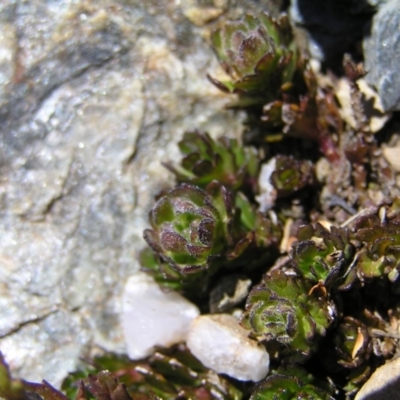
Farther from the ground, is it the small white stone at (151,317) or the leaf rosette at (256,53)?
the leaf rosette at (256,53)

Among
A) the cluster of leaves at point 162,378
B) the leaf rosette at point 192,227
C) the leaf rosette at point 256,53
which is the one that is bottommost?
the cluster of leaves at point 162,378

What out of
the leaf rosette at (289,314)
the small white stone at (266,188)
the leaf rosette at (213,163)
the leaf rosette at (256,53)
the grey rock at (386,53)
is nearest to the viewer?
the leaf rosette at (289,314)

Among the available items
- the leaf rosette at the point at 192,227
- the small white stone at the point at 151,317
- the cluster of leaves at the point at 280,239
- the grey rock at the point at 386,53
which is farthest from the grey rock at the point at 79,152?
the grey rock at the point at 386,53

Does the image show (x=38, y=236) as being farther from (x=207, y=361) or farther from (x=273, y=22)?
(x=273, y=22)

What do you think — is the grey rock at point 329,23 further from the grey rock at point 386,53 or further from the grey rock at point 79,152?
the grey rock at point 79,152

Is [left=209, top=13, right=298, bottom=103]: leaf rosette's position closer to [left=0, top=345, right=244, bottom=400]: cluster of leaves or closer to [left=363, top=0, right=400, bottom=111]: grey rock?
[left=363, top=0, right=400, bottom=111]: grey rock

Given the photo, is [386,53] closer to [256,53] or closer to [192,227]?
[256,53]

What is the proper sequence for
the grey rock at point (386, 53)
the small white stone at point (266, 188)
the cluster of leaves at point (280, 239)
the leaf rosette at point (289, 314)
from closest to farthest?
the leaf rosette at point (289, 314), the cluster of leaves at point (280, 239), the grey rock at point (386, 53), the small white stone at point (266, 188)

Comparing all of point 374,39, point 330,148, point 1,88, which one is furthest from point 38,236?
point 374,39
